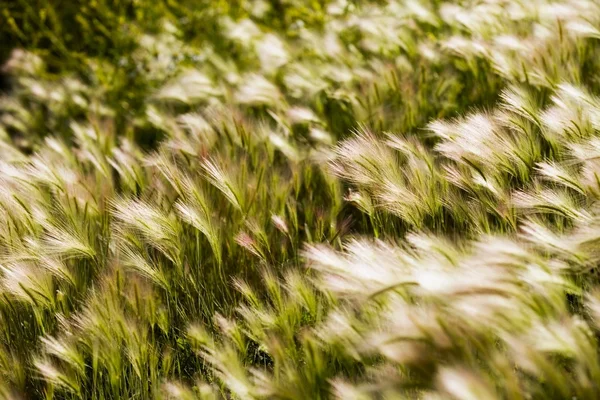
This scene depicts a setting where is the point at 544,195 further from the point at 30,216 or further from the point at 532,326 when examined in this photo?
the point at 30,216

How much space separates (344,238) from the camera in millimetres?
1928

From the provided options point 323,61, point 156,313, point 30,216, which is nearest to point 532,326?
point 156,313

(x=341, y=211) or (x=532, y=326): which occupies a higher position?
(x=532, y=326)

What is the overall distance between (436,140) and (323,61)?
97cm

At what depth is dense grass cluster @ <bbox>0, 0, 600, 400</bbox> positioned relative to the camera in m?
1.11

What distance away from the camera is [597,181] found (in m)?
1.31

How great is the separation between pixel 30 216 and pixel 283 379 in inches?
39.0

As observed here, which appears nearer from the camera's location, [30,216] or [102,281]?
[102,281]

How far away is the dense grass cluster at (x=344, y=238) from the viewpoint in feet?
3.63

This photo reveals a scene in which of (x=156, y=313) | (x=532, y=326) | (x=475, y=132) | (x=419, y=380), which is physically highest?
(x=475, y=132)

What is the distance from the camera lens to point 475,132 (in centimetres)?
158

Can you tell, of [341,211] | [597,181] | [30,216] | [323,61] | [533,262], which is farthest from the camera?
[323,61]

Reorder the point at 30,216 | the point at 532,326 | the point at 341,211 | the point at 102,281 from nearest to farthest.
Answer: the point at 532,326 → the point at 102,281 → the point at 30,216 → the point at 341,211

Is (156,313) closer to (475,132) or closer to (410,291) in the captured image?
(410,291)
